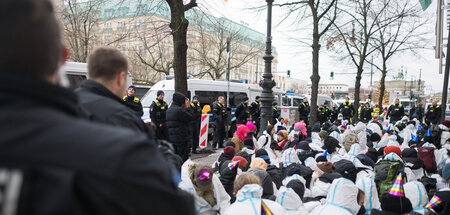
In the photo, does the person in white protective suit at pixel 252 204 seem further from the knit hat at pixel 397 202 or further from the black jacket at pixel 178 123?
the black jacket at pixel 178 123

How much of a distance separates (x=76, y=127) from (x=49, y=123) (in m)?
0.06

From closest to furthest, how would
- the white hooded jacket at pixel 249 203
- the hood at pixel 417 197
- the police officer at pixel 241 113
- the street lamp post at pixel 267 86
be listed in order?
the white hooded jacket at pixel 249 203
the hood at pixel 417 197
the street lamp post at pixel 267 86
the police officer at pixel 241 113

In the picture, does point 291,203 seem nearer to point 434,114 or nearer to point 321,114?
point 434,114

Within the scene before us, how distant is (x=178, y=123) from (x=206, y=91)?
5724 mm

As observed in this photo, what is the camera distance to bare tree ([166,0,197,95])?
25.0 feet

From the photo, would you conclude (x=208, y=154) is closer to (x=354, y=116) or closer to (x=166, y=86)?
(x=166, y=86)

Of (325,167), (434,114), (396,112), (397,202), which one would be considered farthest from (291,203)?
(396,112)

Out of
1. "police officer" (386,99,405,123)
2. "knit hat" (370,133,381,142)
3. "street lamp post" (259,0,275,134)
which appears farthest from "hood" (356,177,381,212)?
"police officer" (386,99,405,123)

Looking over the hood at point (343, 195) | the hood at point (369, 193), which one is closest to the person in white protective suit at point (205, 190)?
the hood at point (343, 195)

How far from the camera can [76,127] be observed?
32.8 inches

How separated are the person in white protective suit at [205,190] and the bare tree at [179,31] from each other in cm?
462

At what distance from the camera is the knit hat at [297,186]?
4.08 metres

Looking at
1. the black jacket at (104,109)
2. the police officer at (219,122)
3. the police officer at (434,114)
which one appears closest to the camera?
the black jacket at (104,109)

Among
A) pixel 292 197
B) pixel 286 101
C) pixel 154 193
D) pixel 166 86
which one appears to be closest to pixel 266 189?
pixel 292 197
